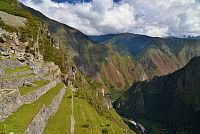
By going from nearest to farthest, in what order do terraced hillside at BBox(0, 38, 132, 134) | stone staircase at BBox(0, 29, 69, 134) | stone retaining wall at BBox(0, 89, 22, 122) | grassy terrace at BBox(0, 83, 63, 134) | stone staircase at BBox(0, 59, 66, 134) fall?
grassy terrace at BBox(0, 83, 63, 134) → stone staircase at BBox(0, 29, 69, 134) → stone staircase at BBox(0, 59, 66, 134) → terraced hillside at BBox(0, 38, 132, 134) → stone retaining wall at BBox(0, 89, 22, 122)

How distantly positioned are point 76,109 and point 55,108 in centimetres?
827

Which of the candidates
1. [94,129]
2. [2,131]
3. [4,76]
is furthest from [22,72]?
[2,131]

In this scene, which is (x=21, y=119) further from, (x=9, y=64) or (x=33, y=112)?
(x=9, y=64)

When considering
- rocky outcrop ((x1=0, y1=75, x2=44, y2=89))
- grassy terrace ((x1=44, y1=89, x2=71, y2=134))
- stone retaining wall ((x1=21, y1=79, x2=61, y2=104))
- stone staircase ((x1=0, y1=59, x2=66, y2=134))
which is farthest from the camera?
rocky outcrop ((x1=0, y1=75, x2=44, y2=89))

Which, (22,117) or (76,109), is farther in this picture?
(76,109)

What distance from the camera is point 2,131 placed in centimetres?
2983

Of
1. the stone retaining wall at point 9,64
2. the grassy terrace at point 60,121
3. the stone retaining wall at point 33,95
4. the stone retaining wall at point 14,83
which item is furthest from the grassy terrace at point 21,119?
the stone retaining wall at point 9,64

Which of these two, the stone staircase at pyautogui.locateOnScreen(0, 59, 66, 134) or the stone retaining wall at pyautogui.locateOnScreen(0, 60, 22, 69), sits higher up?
the stone retaining wall at pyautogui.locateOnScreen(0, 60, 22, 69)

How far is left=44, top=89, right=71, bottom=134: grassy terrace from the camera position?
40844 millimetres

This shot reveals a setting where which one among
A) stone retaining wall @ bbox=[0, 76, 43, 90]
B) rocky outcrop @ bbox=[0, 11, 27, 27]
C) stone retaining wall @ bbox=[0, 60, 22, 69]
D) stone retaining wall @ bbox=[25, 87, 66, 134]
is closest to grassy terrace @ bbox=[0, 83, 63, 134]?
stone retaining wall @ bbox=[25, 87, 66, 134]

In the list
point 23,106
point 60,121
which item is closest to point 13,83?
point 23,106

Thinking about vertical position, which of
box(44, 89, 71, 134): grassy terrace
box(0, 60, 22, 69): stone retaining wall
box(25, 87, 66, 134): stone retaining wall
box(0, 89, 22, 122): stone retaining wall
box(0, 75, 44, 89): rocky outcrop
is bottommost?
box(44, 89, 71, 134): grassy terrace

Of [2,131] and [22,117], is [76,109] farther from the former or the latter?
[2,131]

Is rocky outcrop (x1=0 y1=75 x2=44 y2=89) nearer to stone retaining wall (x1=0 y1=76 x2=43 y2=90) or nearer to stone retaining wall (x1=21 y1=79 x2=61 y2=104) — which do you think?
stone retaining wall (x1=0 y1=76 x2=43 y2=90)
